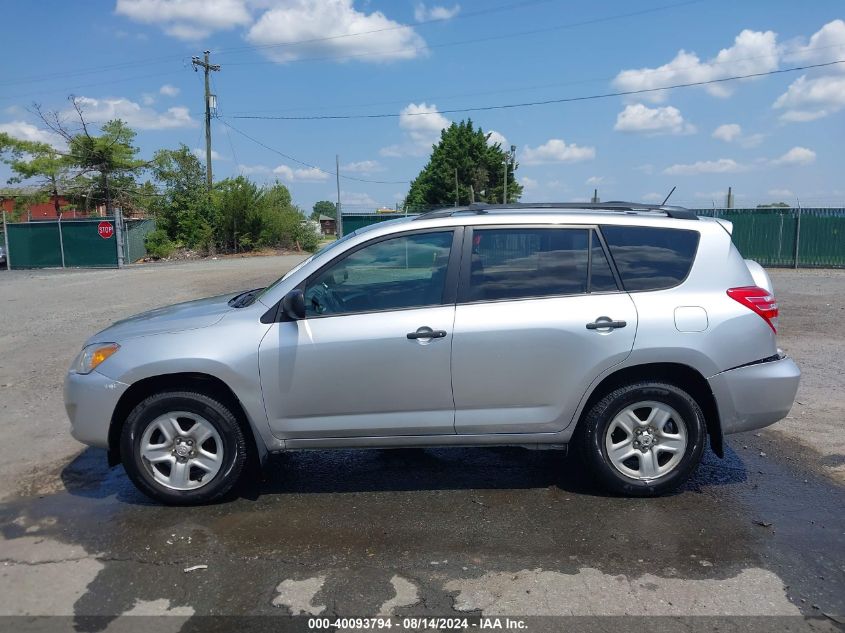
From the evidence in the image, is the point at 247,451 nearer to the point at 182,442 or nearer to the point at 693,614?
the point at 182,442

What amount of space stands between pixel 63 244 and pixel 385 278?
2858 centimetres

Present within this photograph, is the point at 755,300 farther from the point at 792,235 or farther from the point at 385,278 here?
the point at 792,235

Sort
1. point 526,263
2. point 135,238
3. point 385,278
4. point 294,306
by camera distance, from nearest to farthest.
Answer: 1. point 294,306
2. point 526,263
3. point 385,278
4. point 135,238

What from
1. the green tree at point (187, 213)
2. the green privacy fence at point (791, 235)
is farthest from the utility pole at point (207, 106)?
the green privacy fence at point (791, 235)

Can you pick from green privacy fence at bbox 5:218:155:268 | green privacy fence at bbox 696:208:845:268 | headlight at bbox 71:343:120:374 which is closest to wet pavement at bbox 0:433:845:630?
headlight at bbox 71:343:120:374

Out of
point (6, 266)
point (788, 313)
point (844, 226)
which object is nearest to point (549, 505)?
point (788, 313)

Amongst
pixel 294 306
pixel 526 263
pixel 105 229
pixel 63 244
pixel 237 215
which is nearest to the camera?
pixel 294 306

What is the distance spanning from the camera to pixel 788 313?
39.2 feet

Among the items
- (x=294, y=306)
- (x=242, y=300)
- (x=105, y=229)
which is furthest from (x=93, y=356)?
(x=105, y=229)

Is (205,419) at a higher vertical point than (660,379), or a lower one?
lower

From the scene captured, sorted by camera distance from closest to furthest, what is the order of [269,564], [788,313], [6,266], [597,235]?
[269,564], [597,235], [788,313], [6,266]

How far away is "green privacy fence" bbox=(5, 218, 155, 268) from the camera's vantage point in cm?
2891

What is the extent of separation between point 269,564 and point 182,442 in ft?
3.65

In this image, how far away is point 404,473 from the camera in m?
5.07
